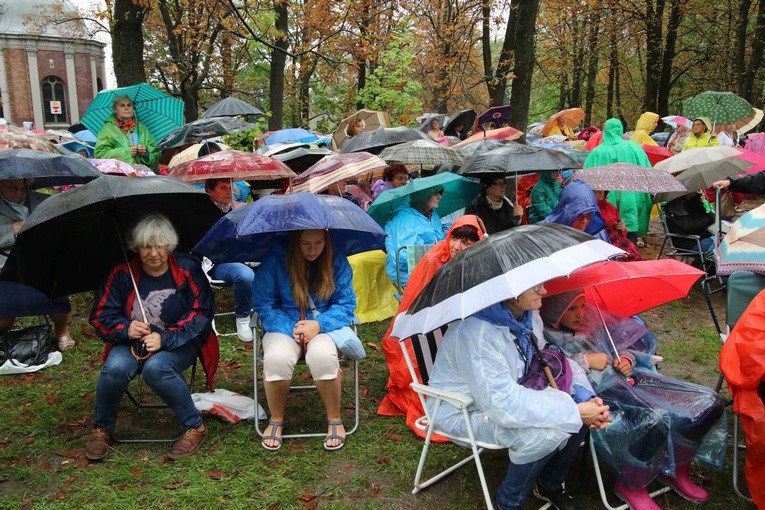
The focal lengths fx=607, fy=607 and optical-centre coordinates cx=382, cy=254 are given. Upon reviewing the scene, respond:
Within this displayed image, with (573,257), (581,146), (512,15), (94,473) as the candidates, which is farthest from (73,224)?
(581,146)

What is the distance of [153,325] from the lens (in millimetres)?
3711

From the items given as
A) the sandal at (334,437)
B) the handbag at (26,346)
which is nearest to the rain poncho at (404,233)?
the sandal at (334,437)

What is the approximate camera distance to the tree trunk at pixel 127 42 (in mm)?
9094

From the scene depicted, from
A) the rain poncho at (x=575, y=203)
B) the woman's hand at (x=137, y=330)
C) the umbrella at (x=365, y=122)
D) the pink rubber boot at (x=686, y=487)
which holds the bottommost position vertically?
the pink rubber boot at (x=686, y=487)

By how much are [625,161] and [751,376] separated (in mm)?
5059

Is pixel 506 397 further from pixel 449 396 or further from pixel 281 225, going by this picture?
pixel 281 225

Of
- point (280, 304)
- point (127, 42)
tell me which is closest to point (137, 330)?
point (280, 304)

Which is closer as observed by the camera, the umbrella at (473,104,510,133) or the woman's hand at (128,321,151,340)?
the woman's hand at (128,321,151,340)

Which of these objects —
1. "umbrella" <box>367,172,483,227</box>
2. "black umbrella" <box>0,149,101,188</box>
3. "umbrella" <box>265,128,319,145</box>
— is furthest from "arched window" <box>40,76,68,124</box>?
"umbrella" <box>367,172,483,227</box>

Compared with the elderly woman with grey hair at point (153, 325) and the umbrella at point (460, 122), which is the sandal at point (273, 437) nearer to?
the elderly woman with grey hair at point (153, 325)

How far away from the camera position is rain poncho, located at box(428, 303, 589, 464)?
2652 mm

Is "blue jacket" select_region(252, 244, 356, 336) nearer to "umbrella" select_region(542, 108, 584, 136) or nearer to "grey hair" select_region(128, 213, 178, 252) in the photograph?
"grey hair" select_region(128, 213, 178, 252)

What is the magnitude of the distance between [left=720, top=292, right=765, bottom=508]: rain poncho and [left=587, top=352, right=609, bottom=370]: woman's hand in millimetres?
554

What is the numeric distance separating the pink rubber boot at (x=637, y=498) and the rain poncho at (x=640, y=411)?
5cm
